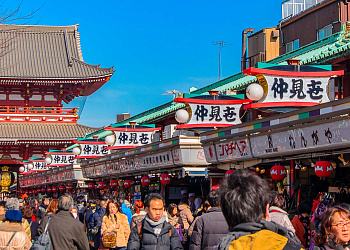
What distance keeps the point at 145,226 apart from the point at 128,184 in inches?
666

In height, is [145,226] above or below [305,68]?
below

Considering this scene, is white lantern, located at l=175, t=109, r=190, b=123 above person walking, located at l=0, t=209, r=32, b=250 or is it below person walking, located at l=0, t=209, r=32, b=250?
above

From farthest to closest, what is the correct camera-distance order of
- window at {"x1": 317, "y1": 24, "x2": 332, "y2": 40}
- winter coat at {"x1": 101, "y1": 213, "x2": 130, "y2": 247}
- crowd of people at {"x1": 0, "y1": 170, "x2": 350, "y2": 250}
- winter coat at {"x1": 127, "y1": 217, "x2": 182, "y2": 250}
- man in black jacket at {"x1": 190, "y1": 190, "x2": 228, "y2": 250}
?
window at {"x1": 317, "y1": 24, "x2": 332, "y2": 40} → winter coat at {"x1": 101, "y1": 213, "x2": 130, "y2": 247} → winter coat at {"x1": 127, "y1": 217, "x2": 182, "y2": 250} → man in black jacket at {"x1": 190, "y1": 190, "x2": 228, "y2": 250} → crowd of people at {"x1": 0, "y1": 170, "x2": 350, "y2": 250}

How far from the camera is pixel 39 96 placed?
38062 millimetres

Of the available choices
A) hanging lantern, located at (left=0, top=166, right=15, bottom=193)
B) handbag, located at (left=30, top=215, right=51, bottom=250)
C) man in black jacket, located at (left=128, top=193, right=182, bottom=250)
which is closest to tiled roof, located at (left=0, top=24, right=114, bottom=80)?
hanging lantern, located at (left=0, top=166, right=15, bottom=193)

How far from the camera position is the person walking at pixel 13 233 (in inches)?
304

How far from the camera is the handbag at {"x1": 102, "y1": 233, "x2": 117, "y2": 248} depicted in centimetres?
956

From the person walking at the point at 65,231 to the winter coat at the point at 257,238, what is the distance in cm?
443

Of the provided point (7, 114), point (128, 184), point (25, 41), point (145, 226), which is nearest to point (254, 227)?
point (145, 226)

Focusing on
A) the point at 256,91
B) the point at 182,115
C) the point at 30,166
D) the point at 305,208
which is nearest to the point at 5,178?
the point at 30,166

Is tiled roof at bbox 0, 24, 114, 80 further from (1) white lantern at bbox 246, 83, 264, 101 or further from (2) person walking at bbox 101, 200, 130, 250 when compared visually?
(2) person walking at bbox 101, 200, 130, 250

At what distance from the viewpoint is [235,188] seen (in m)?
3.64

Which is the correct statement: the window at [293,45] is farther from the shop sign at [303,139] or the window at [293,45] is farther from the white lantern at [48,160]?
the white lantern at [48,160]

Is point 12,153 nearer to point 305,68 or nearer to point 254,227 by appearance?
point 305,68
